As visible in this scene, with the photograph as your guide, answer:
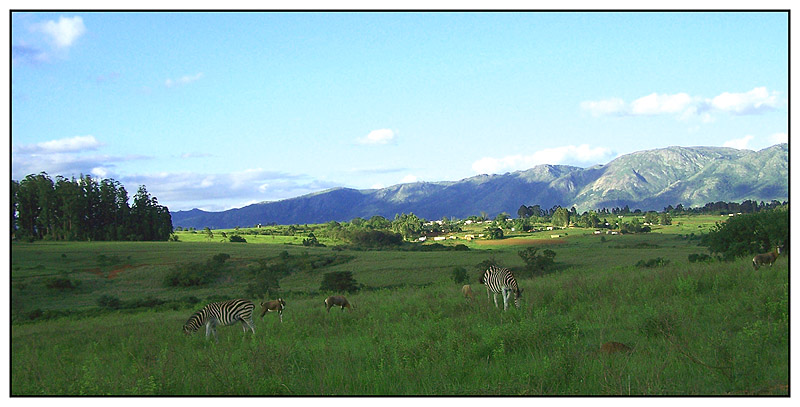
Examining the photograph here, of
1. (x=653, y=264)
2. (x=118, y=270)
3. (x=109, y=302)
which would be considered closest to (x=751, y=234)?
(x=653, y=264)

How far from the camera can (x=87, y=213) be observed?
87.2 meters

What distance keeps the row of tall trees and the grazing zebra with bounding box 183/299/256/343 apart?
52587mm

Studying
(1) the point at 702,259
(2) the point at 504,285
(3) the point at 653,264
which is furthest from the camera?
(1) the point at 702,259

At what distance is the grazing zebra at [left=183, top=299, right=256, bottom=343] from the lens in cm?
1812

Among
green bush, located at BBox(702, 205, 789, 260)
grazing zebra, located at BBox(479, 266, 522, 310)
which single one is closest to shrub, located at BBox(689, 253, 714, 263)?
green bush, located at BBox(702, 205, 789, 260)

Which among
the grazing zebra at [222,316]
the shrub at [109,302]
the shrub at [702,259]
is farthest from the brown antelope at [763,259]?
the shrub at [109,302]

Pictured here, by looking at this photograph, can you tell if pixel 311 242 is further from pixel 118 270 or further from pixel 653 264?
pixel 653 264

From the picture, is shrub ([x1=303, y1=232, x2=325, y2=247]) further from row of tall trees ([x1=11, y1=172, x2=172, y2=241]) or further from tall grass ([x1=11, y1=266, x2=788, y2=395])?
tall grass ([x1=11, y1=266, x2=788, y2=395])

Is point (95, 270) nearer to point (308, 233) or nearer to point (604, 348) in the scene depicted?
point (308, 233)

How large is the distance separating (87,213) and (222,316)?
272 ft

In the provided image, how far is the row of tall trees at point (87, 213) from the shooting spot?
7112 centimetres

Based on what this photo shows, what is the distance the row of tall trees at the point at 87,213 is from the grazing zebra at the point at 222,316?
52587 mm

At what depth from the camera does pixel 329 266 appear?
70375 mm

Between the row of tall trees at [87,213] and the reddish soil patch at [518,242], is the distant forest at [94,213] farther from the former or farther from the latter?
the reddish soil patch at [518,242]
